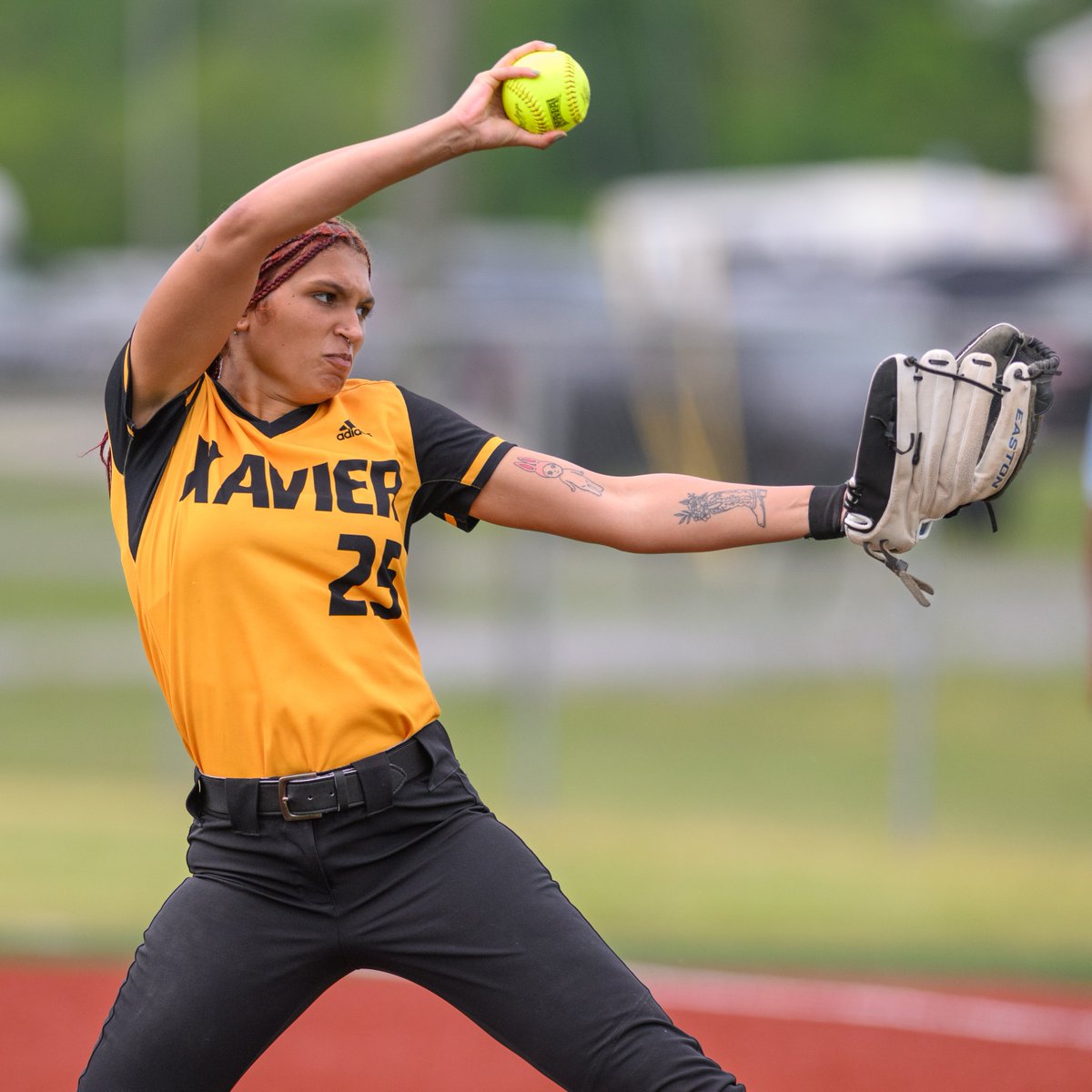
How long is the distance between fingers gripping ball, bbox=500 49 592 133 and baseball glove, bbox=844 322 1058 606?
771mm

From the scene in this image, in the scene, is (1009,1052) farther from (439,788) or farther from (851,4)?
(851,4)

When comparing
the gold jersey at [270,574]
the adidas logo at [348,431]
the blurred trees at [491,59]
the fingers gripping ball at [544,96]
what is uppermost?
the blurred trees at [491,59]

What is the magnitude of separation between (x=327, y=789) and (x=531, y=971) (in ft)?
1.61

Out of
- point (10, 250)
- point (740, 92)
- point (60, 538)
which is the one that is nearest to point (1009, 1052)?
point (60, 538)

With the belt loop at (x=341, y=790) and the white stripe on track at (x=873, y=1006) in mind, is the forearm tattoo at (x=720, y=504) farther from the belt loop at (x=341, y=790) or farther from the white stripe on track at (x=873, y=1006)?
the white stripe on track at (x=873, y=1006)

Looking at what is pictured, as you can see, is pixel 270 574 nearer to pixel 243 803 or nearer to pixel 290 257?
pixel 243 803

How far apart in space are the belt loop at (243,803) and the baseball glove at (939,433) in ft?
3.99

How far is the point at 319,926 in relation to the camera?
3217mm

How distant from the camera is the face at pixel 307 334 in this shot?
3.33m

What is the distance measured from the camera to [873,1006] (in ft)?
20.5

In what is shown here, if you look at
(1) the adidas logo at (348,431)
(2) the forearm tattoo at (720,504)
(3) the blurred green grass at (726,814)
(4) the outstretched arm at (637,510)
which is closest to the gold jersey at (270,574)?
(1) the adidas logo at (348,431)

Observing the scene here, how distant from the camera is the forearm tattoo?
3455 mm

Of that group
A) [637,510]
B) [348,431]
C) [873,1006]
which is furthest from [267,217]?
[873,1006]

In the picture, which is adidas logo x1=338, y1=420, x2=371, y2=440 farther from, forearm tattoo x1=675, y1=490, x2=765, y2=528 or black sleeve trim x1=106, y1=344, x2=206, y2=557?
forearm tattoo x1=675, y1=490, x2=765, y2=528
